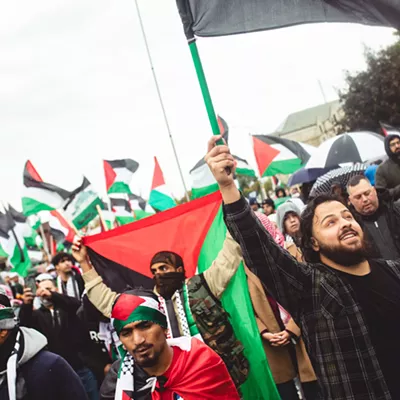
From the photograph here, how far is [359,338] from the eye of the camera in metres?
2.12

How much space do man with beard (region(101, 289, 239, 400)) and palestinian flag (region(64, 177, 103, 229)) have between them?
691cm

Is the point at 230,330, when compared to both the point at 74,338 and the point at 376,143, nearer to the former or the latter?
the point at 74,338

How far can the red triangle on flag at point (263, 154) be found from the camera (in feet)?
41.4

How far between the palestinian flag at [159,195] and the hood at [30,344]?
7667 mm

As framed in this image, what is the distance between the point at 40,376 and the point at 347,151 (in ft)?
22.5

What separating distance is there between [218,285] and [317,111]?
104877 millimetres

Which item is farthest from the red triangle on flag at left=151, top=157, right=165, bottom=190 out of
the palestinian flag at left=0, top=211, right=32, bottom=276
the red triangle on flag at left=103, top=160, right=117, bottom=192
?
A: the palestinian flag at left=0, top=211, right=32, bottom=276

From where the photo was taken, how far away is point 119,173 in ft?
39.9

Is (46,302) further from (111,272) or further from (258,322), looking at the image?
(258,322)

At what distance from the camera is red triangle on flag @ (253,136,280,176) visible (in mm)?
12625

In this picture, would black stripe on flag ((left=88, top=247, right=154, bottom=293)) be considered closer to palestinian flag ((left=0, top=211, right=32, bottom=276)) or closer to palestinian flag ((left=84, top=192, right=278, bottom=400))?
palestinian flag ((left=84, top=192, right=278, bottom=400))

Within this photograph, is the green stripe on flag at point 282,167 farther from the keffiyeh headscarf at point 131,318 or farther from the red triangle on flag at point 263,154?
the keffiyeh headscarf at point 131,318

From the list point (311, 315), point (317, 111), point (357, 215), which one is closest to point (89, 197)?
point (357, 215)

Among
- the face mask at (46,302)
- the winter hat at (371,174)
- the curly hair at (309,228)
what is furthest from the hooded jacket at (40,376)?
the winter hat at (371,174)
